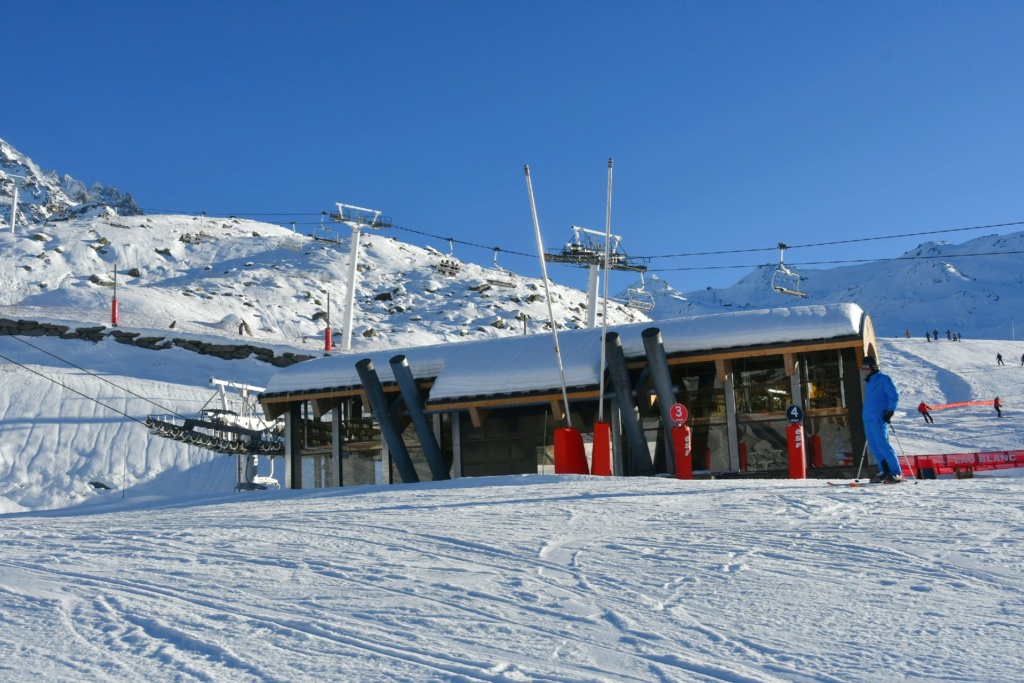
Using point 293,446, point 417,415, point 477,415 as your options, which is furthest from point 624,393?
point 293,446

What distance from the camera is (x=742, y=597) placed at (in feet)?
20.6

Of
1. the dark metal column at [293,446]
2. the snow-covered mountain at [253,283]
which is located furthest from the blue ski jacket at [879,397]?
the snow-covered mountain at [253,283]

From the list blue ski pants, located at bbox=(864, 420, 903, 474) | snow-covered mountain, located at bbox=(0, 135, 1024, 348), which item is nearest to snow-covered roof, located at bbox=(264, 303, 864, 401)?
blue ski pants, located at bbox=(864, 420, 903, 474)

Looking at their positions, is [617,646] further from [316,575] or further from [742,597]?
Answer: [316,575]

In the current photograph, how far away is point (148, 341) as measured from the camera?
44500 mm

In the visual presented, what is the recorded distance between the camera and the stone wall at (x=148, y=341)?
146 ft

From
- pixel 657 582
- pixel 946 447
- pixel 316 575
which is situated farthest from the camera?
pixel 946 447

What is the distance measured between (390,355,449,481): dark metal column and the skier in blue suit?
980 cm

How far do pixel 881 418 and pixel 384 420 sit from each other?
10.8 metres

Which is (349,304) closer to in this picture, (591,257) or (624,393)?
(591,257)

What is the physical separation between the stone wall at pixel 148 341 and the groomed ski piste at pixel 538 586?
3242 centimetres

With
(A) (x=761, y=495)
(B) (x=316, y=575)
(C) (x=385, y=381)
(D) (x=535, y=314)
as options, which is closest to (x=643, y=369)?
(C) (x=385, y=381)

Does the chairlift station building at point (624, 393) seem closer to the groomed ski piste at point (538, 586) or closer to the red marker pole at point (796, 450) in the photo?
the red marker pole at point (796, 450)

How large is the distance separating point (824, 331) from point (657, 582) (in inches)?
481
